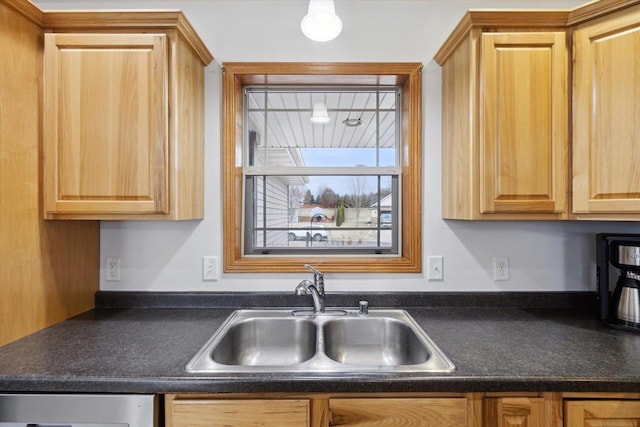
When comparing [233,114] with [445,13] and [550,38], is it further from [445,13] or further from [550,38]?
[550,38]

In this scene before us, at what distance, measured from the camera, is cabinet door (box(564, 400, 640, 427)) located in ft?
3.36

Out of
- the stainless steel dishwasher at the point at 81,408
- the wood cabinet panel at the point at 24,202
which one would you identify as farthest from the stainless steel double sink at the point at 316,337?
the wood cabinet panel at the point at 24,202

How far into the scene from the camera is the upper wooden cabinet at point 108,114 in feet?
4.48

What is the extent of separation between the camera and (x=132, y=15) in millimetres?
1357

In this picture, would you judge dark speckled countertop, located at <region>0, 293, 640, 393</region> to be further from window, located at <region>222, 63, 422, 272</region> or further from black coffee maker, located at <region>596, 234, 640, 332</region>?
window, located at <region>222, 63, 422, 272</region>

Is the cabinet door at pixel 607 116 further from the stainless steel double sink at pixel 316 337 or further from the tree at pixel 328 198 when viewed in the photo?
the tree at pixel 328 198

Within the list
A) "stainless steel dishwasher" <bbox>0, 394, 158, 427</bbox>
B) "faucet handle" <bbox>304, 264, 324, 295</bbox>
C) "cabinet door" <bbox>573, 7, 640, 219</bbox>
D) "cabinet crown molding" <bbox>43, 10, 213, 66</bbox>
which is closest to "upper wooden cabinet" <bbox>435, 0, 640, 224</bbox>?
"cabinet door" <bbox>573, 7, 640, 219</bbox>

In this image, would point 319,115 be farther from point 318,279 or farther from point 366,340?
point 366,340

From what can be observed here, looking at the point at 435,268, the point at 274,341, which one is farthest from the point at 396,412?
the point at 435,268

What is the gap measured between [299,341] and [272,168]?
2.90 ft

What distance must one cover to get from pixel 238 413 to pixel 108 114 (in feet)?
3.89

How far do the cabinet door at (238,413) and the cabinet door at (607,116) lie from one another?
1.30 meters

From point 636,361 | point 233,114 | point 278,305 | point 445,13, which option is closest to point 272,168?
point 233,114

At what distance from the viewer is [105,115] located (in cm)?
137
